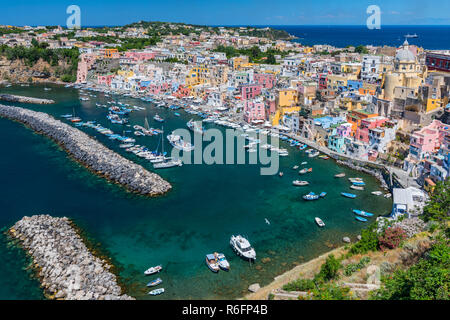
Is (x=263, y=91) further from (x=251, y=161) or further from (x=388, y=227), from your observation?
(x=388, y=227)

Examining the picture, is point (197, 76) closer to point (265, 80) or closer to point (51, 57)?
point (265, 80)

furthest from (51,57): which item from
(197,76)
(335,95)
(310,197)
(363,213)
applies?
(363,213)

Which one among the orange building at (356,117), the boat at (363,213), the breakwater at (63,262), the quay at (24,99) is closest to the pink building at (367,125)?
the orange building at (356,117)

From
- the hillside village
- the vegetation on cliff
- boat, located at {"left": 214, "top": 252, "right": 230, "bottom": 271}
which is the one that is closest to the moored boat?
boat, located at {"left": 214, "top": 252, "right": 230, "bottom": 271}

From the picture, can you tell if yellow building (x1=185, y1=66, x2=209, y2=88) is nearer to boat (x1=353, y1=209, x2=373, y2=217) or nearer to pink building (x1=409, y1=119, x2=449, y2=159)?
pink building (x1=409, y1=119, x2=449, y2=159)

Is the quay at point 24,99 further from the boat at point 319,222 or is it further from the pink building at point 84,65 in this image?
the boat at point 319,222

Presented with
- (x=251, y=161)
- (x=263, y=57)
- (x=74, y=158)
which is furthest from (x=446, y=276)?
(x=263, y=57)
